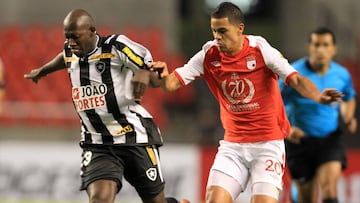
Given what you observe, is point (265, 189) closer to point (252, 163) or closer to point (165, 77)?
point (252, 163)

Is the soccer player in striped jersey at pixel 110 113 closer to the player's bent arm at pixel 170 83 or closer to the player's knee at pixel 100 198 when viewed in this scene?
the player's knee at pixel 100 198

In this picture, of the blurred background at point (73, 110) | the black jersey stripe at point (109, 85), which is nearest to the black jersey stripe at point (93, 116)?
the black jersey stripe at point (109, 85)

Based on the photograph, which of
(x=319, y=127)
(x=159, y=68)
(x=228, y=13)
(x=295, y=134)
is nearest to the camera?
(x=159, y=68)

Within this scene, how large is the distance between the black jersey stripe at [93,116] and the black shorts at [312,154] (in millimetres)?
2790

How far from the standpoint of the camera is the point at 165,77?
6.62 meters

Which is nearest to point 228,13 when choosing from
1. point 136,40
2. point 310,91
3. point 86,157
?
point 310,91

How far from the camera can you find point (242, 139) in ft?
22.3

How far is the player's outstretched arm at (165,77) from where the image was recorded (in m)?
6.36

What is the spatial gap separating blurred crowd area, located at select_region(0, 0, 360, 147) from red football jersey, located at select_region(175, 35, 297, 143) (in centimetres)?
592

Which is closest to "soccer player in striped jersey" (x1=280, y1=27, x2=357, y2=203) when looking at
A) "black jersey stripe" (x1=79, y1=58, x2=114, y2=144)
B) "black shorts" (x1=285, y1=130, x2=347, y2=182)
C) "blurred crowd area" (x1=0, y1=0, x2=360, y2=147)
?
"black shorts" (x1=285, y1=130, x2=347, y2=182)

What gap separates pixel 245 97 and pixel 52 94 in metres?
9.17

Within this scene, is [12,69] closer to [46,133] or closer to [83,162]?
[46,133]

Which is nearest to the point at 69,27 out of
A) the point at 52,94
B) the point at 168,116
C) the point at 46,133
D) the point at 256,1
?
the point at 46,133

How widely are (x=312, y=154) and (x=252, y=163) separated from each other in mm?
2294
